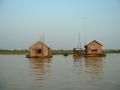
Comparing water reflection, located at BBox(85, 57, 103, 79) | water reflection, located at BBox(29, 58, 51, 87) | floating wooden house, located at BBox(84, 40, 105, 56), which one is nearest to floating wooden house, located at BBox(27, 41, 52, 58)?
floating wooden house, located at BBox(84, 40, 105, 56)

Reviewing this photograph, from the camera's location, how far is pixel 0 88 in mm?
14023

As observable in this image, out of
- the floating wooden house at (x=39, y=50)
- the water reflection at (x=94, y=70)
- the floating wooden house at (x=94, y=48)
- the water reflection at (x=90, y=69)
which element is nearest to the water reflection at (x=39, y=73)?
the water reflection at (x=90, y=69)

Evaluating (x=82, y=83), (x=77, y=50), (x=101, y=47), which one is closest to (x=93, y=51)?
(x=101, y=47)

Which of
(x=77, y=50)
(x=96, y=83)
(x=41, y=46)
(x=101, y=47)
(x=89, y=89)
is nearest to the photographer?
(x=89, y=89)

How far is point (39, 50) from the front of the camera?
52.5m

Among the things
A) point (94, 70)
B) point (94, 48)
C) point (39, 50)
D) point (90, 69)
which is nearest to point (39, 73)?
point (94, 70)

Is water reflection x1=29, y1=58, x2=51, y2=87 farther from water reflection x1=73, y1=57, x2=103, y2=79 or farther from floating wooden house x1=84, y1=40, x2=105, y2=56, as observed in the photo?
floating wooden house x1=84, y1=40, x2=105, y2=56

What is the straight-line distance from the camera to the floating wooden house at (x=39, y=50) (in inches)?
2035

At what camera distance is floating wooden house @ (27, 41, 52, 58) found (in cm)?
5169

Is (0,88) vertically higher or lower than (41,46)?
lower

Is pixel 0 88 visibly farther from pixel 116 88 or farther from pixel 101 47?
pixel 101 47

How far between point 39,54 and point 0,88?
3867 centimetres

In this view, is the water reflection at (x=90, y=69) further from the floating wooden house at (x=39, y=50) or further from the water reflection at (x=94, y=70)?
the floating wooden house at (x=39, y=50)

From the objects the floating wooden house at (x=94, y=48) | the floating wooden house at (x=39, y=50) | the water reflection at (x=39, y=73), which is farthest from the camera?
the floating wooden house at (x=94, y=48)
